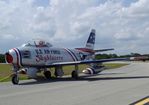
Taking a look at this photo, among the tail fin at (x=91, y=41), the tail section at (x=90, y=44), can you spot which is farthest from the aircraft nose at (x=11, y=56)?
the tail fin at (x=91, y=41)

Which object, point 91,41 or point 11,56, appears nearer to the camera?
point 11,56

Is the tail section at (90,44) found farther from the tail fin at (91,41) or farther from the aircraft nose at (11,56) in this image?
the aircraft nose at (11,56)

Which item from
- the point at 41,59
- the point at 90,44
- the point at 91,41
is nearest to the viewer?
the point at 41,59

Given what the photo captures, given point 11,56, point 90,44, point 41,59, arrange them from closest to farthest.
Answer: point 11,56 < point 41,59 < point 90,44

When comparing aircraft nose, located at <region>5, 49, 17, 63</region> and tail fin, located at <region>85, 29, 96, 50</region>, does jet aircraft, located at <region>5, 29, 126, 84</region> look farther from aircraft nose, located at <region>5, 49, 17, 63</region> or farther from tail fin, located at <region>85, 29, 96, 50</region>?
tail fin, located at <region>85, 29, 96, 50</region>

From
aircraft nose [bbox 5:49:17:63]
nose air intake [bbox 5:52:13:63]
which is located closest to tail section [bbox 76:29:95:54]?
aircraft nose [bbox 5:49:17:63]

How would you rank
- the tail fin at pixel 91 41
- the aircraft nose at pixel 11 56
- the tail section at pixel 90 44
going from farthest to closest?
the tail fin at pixel 91 41
the tail section at pixel 90 44
the aircraft nose at pixel 11 56

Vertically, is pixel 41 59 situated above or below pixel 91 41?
below

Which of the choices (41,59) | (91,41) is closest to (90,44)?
(91,41)

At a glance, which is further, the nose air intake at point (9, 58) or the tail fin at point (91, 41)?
the tail fin at point (91, 41)

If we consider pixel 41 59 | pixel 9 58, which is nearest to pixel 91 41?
pixel 41 59

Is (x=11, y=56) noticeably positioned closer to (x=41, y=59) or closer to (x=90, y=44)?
(x=41, y=59)

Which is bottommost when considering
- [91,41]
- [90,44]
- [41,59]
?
[41,59]

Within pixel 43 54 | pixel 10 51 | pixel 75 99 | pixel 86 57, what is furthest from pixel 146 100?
pixel 86 57
